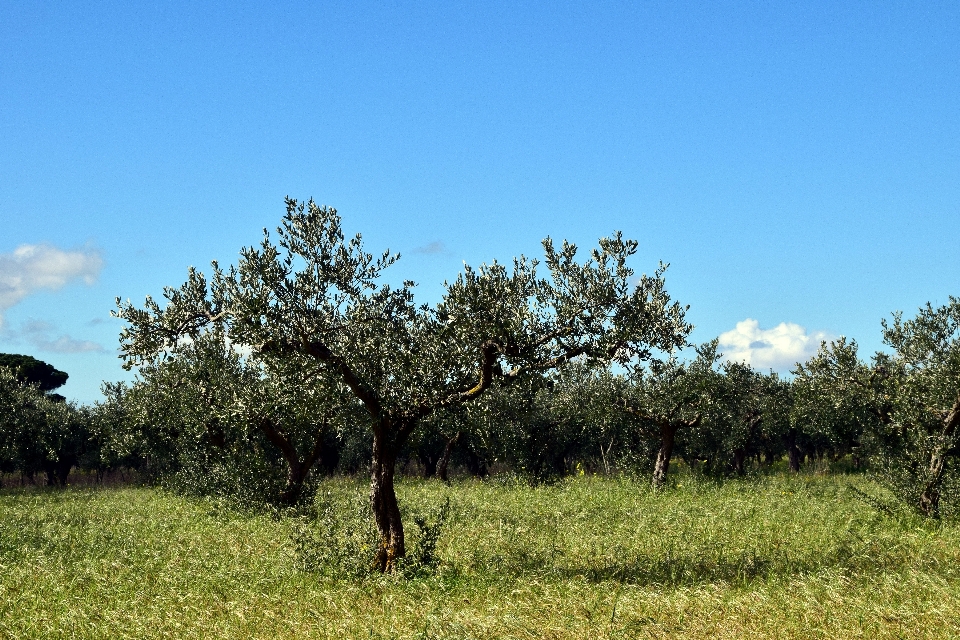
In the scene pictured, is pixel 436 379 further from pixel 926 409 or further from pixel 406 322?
pixel 926 409

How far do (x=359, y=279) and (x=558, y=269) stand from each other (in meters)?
4.09

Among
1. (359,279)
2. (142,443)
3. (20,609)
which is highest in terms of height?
(359,279)

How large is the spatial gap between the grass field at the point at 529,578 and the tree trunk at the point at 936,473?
1329 millimetres

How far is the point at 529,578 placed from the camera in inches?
632

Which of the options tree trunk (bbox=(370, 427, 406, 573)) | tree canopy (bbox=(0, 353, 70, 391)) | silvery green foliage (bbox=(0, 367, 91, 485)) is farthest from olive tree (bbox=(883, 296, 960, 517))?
tree canopy (bbox=(0, 353, 70, 391))

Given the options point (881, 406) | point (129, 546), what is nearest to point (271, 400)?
point (129, 546)

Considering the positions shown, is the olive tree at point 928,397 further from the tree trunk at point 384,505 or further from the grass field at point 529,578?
the tree trunk at point 384,505

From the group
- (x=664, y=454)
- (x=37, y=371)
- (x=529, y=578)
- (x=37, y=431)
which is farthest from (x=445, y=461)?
(x=37, y=371)

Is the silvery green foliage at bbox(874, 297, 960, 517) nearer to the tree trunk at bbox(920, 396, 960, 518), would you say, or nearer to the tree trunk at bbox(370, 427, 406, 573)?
the tree trunk at bbox(920, 396, 960, 518)

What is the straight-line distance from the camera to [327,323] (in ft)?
50.5

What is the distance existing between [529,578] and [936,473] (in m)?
16.4

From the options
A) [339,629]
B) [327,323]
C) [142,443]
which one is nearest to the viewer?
[339,629]

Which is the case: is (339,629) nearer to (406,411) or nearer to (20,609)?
(406,411)

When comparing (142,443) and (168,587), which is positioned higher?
(142,443)
